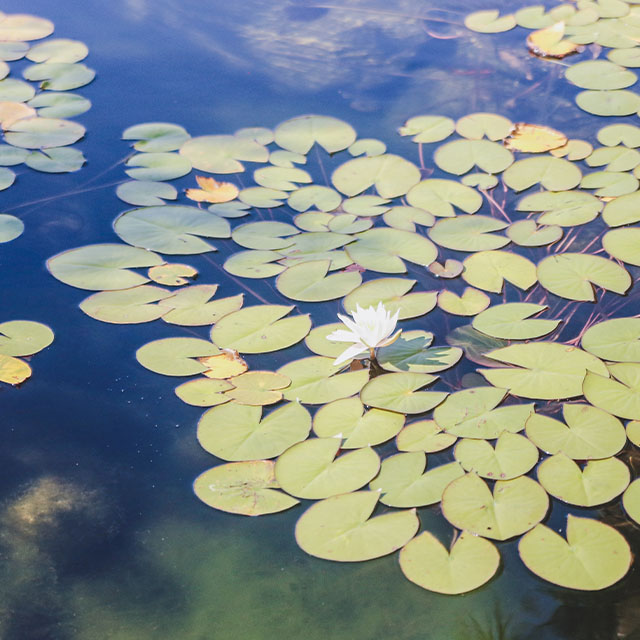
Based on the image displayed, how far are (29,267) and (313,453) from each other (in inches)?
52.9

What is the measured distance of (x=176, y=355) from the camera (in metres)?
2.23

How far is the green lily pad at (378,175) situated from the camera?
9.45 ft

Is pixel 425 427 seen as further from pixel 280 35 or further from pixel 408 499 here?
pixel 280 35

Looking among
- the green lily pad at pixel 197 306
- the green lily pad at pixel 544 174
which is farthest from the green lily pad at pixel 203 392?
the green lily pad at pixel 544 174

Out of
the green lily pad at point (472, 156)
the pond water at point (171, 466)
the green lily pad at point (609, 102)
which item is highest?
the green lily pad at point (609, 102)

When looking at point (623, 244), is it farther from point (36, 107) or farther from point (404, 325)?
point (36, 107)

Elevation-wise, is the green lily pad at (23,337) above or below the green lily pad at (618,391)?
below

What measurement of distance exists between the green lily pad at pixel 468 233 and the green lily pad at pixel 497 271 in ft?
0.18

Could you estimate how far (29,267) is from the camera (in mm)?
2582

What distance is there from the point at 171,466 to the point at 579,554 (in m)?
1.04

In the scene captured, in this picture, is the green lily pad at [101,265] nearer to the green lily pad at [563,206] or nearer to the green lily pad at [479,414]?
the green lily pad at [479,414]

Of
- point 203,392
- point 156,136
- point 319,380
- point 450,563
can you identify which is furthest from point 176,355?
point 156,136

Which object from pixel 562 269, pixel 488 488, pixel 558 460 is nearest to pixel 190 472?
pixel 488 488

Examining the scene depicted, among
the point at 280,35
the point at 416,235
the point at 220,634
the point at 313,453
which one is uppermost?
the point at 280,35
